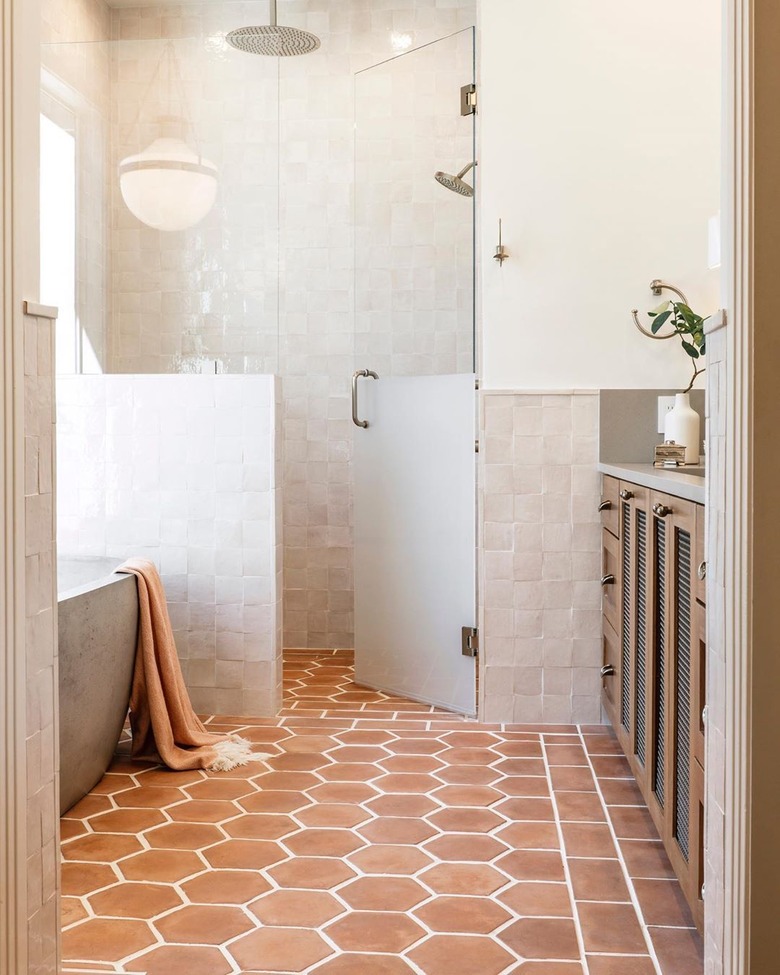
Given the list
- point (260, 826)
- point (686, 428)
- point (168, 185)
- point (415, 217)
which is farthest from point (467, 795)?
point (168, 185)

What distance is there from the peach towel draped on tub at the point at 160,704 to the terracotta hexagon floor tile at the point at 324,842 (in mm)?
610

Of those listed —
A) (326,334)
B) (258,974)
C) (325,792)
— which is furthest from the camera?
(326,334)

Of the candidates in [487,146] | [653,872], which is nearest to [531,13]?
[487,146]

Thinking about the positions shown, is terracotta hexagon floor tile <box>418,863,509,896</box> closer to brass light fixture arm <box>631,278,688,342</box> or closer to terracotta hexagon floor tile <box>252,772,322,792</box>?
terracotta hexagon floor tile <box>252,772,322,792</box>

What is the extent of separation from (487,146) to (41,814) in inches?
108

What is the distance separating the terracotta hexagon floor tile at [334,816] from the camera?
2.64 metres

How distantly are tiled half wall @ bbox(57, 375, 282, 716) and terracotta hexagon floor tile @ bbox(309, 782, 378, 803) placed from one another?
808 mm

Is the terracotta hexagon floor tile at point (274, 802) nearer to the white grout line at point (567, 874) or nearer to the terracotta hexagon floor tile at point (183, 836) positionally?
the terracotta hexagon floor tile at point (183, 836)

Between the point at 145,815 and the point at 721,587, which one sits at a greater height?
the point at 721,587

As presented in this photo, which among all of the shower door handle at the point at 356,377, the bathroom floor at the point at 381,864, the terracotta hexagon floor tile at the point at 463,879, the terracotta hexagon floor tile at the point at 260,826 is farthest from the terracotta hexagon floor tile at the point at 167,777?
the shower door handle at the point at 356,377

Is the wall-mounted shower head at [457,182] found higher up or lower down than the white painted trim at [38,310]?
higher up

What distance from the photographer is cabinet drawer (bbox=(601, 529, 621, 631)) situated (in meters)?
3.13

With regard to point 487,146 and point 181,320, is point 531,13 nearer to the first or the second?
point 487,146

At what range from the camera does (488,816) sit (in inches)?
106
